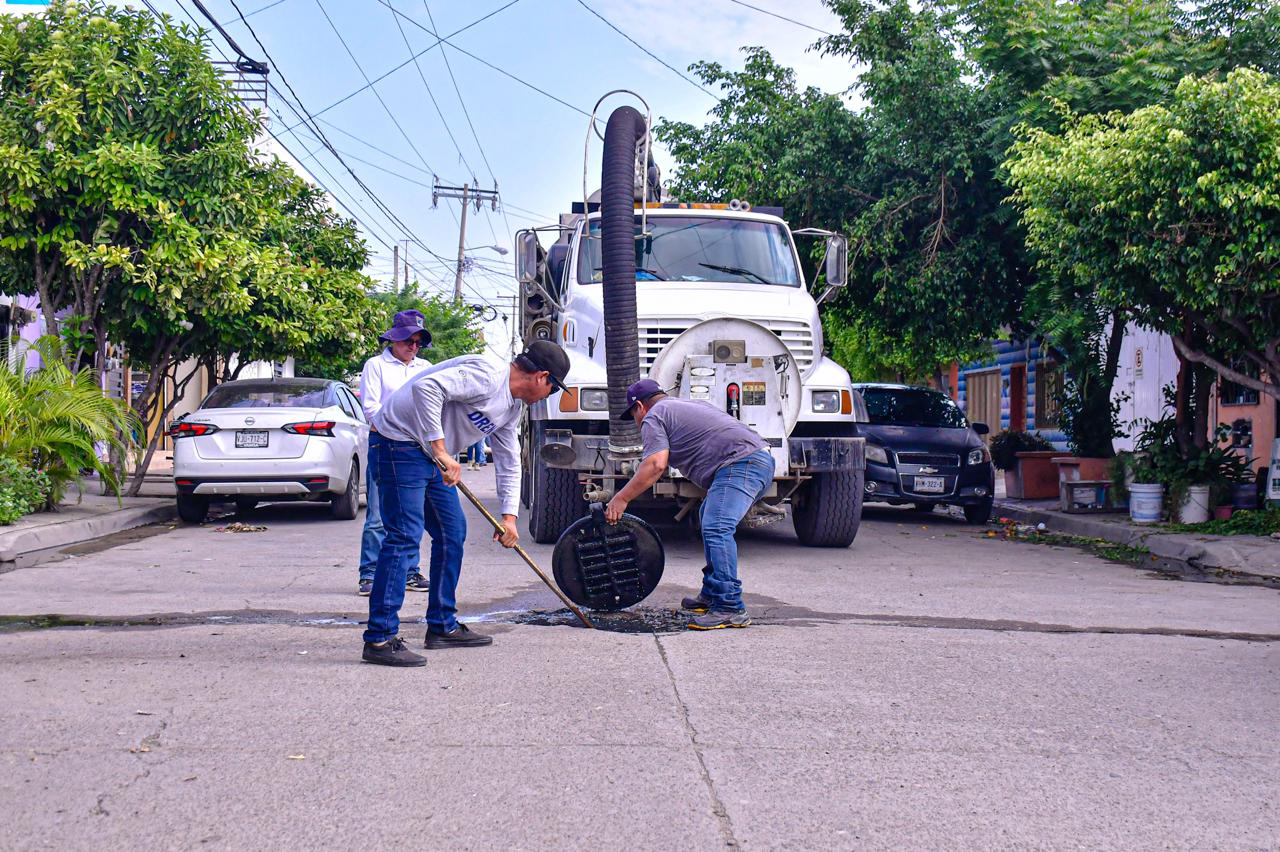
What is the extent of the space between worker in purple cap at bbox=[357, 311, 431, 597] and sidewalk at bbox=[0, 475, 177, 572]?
3.15m

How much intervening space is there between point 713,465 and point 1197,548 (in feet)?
19.0

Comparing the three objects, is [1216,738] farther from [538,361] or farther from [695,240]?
[695,240]

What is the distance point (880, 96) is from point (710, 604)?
1076 centimetres

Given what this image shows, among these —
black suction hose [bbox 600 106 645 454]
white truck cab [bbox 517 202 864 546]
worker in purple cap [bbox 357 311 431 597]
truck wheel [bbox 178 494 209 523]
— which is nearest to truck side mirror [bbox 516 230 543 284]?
white truck cab [bbox 517 202 864 546]

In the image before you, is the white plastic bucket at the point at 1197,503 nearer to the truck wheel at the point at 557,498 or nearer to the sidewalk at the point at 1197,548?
the sidewalk at the point at 1197,548

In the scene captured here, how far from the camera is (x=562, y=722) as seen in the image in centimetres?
468

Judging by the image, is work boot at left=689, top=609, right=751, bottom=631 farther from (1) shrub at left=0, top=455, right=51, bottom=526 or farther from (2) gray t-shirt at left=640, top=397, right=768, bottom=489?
(1) shrub at left=0, top=455, right=51, bottom=526

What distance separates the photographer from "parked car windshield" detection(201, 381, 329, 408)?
13.4m

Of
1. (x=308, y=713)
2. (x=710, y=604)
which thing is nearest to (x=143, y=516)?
(x=710, y=604)

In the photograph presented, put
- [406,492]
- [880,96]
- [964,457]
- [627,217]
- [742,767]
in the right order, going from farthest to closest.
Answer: [880,96]
[964,457]
[627,217]
[406,492]
[742,767]

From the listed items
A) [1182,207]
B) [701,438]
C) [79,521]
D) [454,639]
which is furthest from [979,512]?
[454,639]

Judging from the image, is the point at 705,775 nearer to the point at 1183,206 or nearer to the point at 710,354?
the point at 710,354

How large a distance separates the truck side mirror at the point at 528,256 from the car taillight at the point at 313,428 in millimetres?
2863

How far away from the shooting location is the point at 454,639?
6152mm
